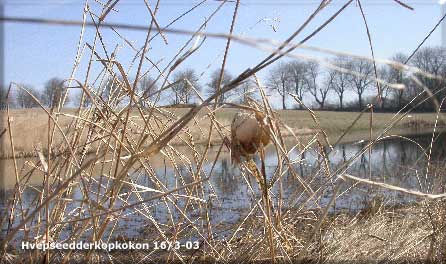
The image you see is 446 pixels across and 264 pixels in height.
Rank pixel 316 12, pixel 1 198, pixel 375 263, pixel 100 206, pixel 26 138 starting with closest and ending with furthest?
1. pixel 316 12
2. pixel 100 206
3. pixel 375 263
4. pixel 1 198
5. pixel 26 138

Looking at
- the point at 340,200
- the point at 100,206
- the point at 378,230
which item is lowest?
the point at 340,200

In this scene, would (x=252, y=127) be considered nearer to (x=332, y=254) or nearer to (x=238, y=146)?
(x=238, y=146)

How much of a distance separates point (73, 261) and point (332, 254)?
721 mm

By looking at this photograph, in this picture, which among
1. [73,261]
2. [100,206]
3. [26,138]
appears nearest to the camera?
[100,206]

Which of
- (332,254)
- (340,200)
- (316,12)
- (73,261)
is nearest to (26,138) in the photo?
(340,200)

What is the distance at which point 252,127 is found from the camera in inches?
29.7

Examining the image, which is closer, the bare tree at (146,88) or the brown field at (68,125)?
the bare tree at (146,88)

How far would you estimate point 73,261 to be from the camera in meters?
1.25

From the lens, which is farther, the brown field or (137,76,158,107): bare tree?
the brown field

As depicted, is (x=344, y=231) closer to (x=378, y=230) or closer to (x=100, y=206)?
(x=378, y=230)

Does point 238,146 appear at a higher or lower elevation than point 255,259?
higher

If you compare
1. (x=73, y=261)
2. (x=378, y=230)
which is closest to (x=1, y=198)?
(x=73, y=261)

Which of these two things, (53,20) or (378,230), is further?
(378,230)

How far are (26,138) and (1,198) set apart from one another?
0.86 meters
